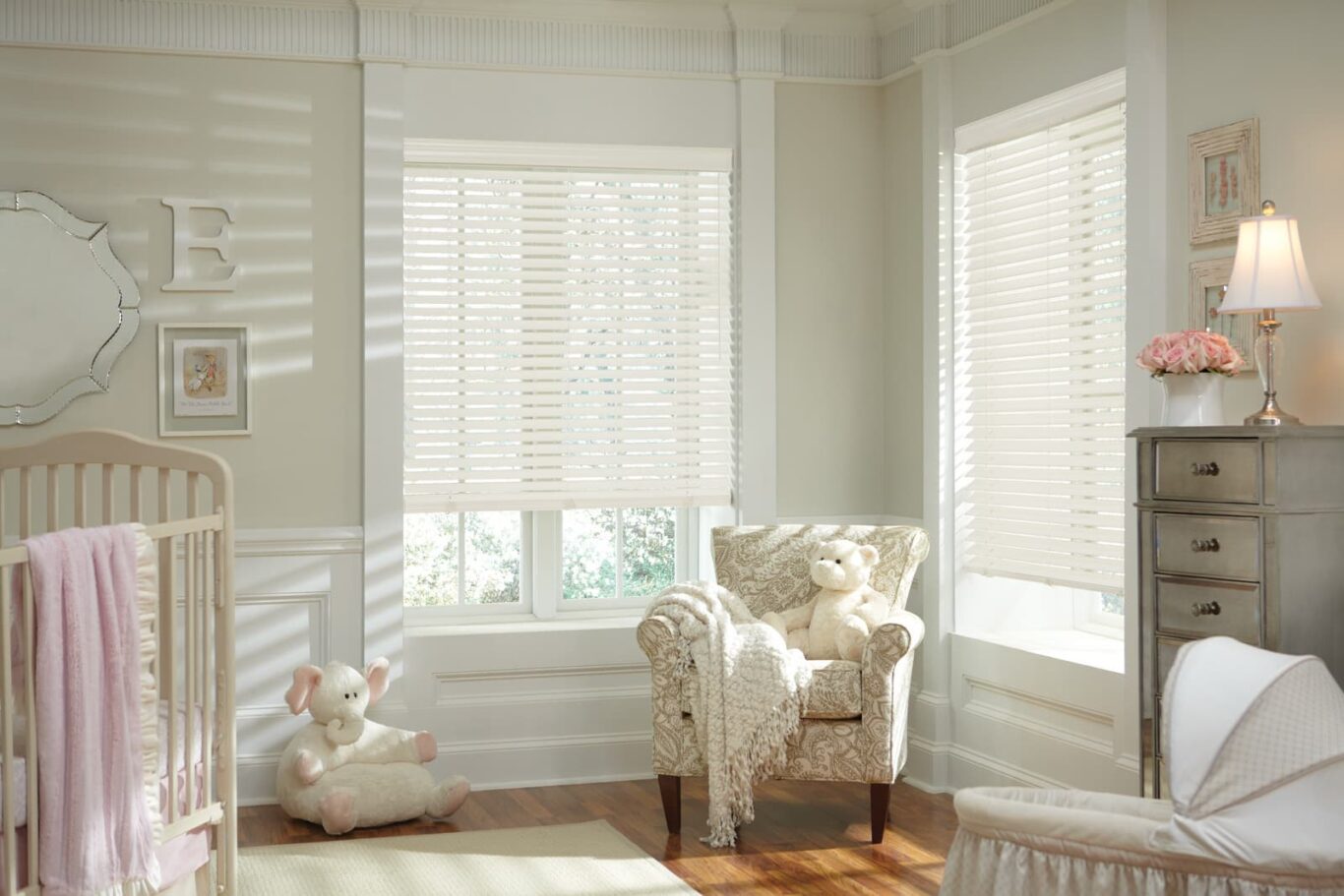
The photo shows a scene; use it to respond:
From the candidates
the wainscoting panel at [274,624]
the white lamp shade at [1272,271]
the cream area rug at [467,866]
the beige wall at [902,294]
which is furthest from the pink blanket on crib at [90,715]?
the beige wall at [902,294]

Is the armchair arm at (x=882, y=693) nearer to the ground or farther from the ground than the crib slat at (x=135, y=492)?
nearer to the ground

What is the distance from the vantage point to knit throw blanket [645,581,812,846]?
3557mm

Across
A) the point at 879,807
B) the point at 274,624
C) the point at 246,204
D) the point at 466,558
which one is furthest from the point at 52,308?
the point at 879,807

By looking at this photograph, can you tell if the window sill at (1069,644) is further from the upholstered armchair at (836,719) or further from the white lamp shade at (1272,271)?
the white lamp shade at (1272,271)

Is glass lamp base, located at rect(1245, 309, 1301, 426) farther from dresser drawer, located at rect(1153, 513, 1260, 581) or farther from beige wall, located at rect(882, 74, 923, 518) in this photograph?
beige wall, located at rect(882, 74, 923, 518)

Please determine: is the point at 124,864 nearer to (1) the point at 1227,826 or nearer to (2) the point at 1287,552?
(1) the point at 1227,826

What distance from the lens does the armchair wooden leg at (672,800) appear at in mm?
3701

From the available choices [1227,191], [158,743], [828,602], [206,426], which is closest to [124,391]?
[206,426]

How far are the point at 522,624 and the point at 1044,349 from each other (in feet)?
6.49

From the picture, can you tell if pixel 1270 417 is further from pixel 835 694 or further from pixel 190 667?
pixel 190 667

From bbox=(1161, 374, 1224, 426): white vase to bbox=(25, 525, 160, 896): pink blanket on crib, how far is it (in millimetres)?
2157

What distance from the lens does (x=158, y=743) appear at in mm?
2424

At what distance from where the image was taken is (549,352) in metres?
4.39

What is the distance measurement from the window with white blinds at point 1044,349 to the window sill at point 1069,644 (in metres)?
0.22
